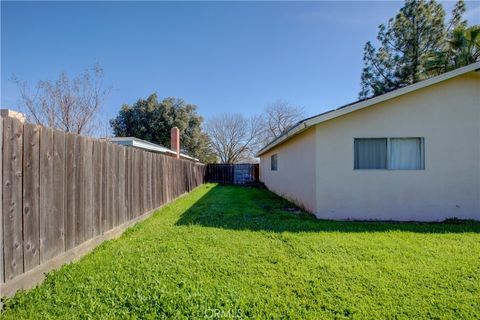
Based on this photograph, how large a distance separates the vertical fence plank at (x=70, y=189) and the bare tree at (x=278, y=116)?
35568mm

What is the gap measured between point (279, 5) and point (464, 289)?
9.22m

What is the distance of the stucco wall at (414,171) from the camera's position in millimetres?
7336

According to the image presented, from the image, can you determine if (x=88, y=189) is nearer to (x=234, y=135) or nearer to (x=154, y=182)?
(x=154, y=182)

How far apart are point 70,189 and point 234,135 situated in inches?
1401

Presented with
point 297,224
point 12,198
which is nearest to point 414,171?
point 297,224

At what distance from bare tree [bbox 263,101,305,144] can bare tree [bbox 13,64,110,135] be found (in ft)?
87.4

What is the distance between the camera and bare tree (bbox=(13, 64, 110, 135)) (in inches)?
551

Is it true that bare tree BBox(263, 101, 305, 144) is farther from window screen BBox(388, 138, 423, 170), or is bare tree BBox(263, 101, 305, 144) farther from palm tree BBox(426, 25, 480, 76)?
window screen BBox(388, 138, 423, 170)

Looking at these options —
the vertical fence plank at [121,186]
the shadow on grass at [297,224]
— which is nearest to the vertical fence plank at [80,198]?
the vertical fence plank at [121,186]

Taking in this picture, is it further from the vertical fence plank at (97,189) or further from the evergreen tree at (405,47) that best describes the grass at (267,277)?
the evergreen tree at (405,47)

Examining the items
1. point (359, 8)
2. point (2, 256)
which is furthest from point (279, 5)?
point (2, 256)

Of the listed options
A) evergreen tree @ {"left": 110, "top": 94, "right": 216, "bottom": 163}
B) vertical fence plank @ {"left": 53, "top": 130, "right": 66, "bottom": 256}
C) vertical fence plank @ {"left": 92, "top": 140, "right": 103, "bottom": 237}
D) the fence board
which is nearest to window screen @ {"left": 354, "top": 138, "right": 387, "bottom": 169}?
vertical fence plank @ {"left": 92, "top": 140, "right": 103, "bottom": 237}

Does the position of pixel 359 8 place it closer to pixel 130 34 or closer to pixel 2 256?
pixel 130 34

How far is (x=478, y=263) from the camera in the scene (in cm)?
411
